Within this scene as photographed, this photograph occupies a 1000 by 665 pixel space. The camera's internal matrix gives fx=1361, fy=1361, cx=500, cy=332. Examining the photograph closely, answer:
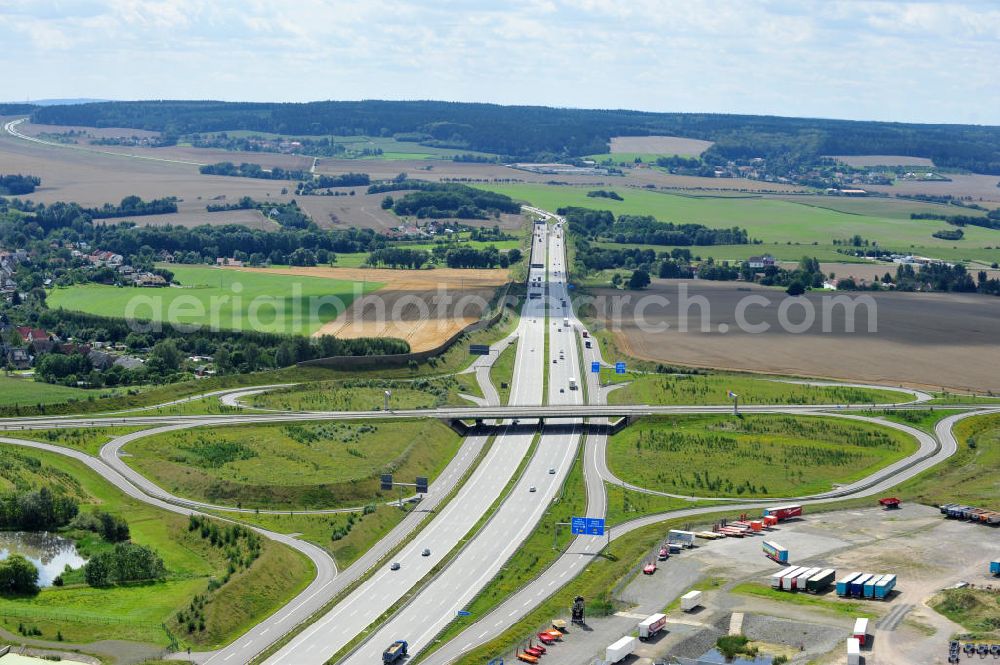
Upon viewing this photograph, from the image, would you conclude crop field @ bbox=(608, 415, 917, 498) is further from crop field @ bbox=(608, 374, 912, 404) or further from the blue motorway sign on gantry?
the blue motorway sign on gantry

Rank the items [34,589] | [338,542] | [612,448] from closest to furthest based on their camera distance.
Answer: [34,589]
[338,542]
[612,448]

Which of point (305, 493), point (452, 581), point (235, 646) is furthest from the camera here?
point (305, 493)

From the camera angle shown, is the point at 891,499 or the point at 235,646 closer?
the point at 235,646

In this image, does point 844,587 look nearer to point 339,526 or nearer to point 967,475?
point 339,526

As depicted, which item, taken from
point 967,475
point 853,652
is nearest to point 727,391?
point 967,475

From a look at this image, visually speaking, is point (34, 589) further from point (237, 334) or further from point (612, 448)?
point (237, 334)

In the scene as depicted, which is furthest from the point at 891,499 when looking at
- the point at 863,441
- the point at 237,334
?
the point at 237,334
